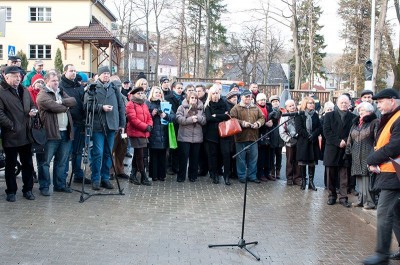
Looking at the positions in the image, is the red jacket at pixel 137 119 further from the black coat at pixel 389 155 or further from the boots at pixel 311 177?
the black coat at pixel 389 155

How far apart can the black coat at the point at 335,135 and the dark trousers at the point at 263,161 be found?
205cm

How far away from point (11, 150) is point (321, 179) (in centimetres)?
725

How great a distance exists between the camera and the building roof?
128 feet

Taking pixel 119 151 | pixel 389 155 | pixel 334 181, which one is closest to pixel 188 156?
pixel 119 151

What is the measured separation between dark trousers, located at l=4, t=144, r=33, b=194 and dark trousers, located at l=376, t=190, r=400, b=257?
5521 millimetres

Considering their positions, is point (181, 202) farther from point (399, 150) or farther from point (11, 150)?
point (399, 150)

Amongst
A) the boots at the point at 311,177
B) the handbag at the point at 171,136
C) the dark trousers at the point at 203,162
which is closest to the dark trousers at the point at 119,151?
the handbag at the point at 171,136

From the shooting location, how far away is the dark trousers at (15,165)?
307 inches

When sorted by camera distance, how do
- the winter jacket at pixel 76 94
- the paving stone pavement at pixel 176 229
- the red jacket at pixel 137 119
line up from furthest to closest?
1. the red jacket at pixel 137 119
2. the winter jacket at pixel 76 94
3. the paving stone pavement at pixel 176 229

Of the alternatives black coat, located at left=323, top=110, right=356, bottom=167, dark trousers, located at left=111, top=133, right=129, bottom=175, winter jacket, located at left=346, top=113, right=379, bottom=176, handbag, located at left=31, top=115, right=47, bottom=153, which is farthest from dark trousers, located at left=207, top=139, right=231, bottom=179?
handbag, located at left=31, top=115, right=47, bottom=153

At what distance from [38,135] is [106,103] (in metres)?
1.50

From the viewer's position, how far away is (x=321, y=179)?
11688 millimetres

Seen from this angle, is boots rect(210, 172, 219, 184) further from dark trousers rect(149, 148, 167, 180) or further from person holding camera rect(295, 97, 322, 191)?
person holding camera rect(295, 97, 322, 191)

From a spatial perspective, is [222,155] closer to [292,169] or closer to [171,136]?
[171,136]
